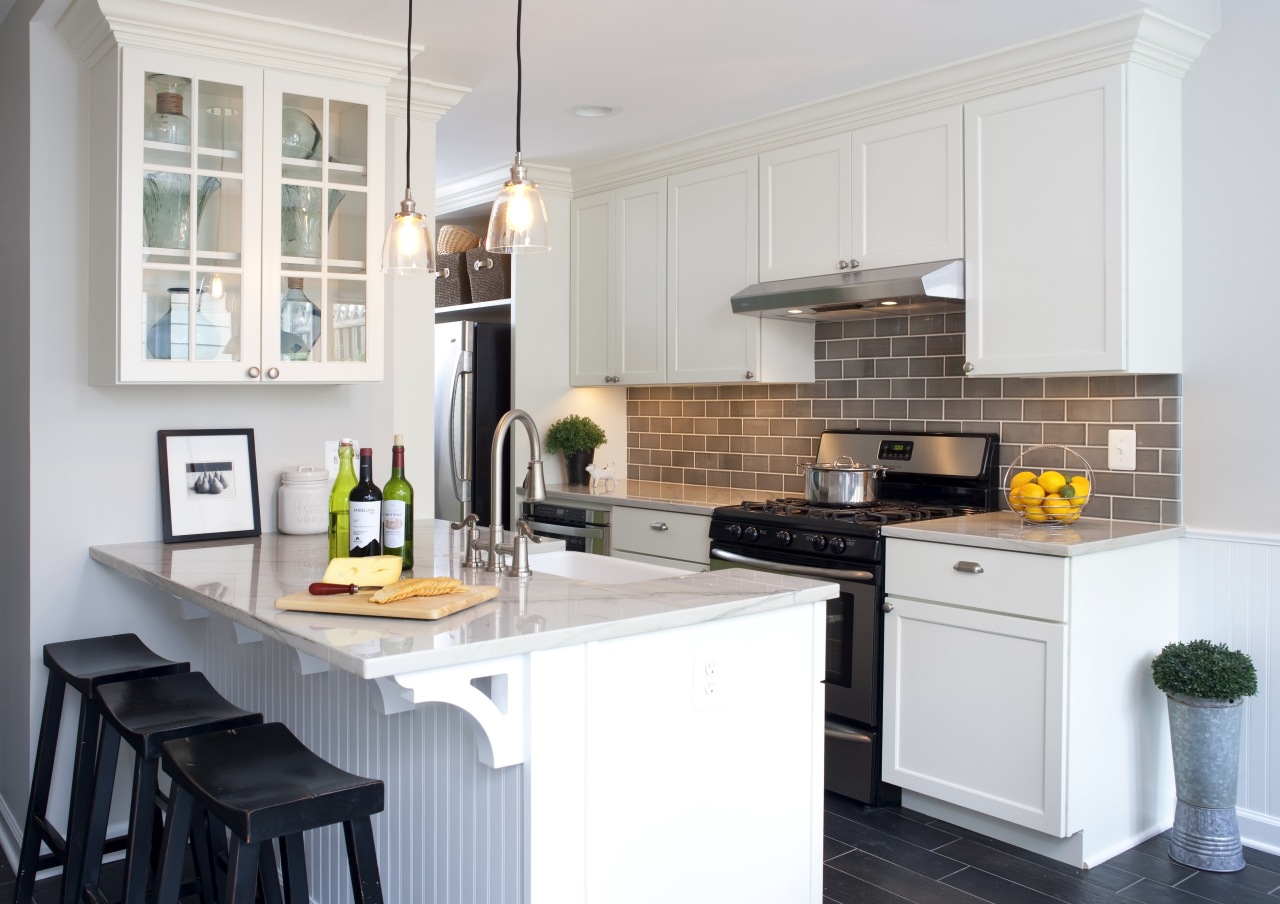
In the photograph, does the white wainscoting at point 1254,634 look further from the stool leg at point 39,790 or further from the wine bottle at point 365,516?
the stool leg at point 39,790

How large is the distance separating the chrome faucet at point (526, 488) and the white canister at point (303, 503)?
37.2 inches

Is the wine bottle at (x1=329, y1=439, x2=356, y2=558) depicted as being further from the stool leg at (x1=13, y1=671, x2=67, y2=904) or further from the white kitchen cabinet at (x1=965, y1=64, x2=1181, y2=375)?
the white kitchen cabinet at (x1=965, y1=64, x2=1181, y2=375)

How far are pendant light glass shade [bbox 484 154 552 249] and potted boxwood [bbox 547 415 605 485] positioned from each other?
2.73 metres

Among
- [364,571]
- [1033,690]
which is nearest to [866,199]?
[1033,690]

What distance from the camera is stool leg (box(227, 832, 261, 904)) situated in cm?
170

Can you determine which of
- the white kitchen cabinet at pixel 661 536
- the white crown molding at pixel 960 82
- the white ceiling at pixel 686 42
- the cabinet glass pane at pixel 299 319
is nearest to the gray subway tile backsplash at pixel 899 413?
the white kitchen cabinet at pixel 661 536

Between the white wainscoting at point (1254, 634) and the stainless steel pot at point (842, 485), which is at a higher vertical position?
the stainless steel pot at point (842, 485)

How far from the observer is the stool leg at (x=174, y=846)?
6.04 ft

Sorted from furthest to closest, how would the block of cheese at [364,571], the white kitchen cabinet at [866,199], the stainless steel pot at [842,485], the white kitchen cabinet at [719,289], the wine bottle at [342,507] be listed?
the white kitchen cabinet at [719,289] < the stainless steel pot at [842,485] < the white kitchen cabinet at [866,199] < the wine bottle at [342,507] < the block of cheese at [364,571]

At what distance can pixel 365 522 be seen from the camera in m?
2.36

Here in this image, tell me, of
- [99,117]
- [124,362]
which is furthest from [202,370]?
[99,117]

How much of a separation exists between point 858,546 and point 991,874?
1.01m

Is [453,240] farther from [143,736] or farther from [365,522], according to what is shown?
[143,736]

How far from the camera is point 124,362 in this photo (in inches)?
107
